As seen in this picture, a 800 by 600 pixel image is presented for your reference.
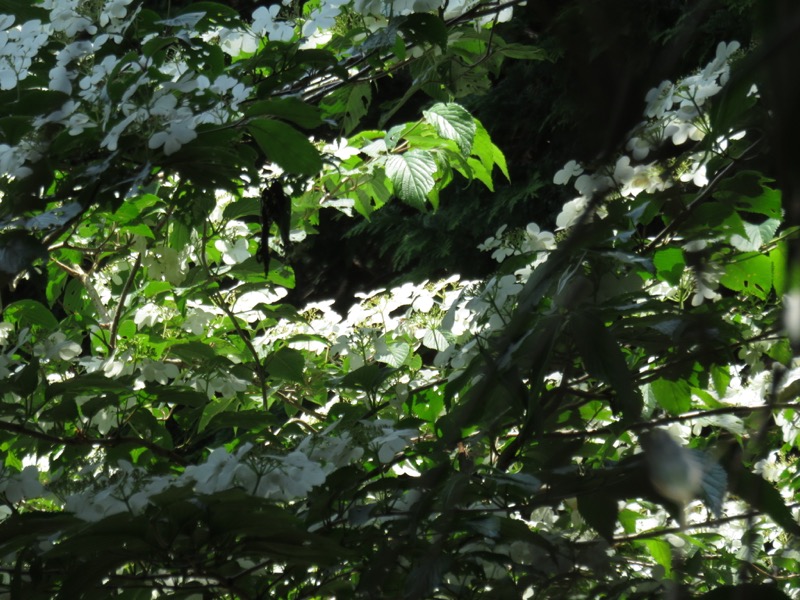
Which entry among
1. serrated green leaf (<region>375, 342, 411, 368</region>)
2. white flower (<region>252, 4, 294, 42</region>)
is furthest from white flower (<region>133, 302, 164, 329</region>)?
white flower (<region>252, 4, 294, 42</region>)

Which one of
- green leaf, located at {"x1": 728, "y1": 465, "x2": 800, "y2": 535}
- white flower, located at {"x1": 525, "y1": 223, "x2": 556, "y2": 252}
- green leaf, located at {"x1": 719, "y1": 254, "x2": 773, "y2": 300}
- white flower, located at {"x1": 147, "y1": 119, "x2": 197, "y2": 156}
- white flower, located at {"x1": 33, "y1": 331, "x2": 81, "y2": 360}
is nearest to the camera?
green leaf, located at {"x1": 728, "y1": 465, "x2": 800, "y2": 535}

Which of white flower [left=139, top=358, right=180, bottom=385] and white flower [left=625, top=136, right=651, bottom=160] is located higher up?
white flower [left=139, top=358, right=180, bottom=385]

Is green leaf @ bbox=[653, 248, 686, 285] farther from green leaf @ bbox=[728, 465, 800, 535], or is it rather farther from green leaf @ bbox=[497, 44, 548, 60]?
green leaf @ bbox=[497, 44, 548, 60]

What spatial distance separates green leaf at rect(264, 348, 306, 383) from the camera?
1.41m

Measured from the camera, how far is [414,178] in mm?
1367

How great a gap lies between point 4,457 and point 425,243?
245 centimetres

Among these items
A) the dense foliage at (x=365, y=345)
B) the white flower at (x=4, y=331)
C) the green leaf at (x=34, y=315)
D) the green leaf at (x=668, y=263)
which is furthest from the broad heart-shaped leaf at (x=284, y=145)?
the white flower at (x=4, y=331)

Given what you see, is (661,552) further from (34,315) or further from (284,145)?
(34,315)

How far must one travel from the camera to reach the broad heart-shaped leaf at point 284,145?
3.17ft

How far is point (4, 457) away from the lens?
1.27 metres

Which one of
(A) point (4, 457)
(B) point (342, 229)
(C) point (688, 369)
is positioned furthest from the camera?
(B) point (342, 229)

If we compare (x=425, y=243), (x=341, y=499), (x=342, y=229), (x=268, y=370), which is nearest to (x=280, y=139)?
(x=341, y=499)

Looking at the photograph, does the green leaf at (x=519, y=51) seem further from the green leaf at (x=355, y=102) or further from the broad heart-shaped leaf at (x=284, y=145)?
the broad heart-shaped leaf at (x=284, y=145)

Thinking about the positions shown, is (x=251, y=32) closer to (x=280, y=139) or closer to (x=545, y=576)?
(x=280, y=139)
